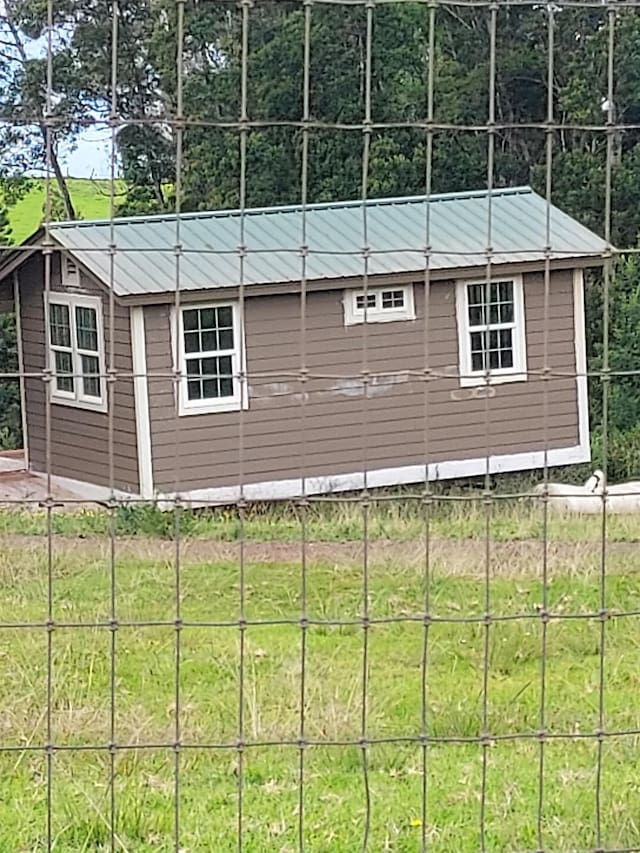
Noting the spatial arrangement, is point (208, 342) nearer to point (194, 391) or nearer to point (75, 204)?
point (194, 391)

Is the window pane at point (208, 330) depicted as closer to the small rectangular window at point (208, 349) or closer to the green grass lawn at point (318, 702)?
the small rectangular window at point (208, 349)

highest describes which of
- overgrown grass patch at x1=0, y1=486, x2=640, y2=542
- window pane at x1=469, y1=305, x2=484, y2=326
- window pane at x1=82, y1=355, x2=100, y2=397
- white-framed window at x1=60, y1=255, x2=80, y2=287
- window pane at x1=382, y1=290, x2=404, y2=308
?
white-framed window at x1=60, y1=255, x2=80, y2=287

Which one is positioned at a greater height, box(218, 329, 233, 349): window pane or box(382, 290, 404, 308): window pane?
box(382, 290, 404, 308): window pane

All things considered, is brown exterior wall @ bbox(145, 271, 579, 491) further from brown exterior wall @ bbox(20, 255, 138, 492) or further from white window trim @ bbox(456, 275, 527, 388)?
brown exterior wall @ bbox(20, 255, 138, 492)

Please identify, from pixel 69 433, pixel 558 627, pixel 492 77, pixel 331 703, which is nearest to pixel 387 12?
pixel 69 433

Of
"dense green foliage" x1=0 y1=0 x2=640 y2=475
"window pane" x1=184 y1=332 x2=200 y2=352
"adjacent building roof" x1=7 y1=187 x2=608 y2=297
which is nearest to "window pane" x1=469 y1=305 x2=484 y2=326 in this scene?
"adjacent building roof" x1=7 y1=187 x2=608 y2=297

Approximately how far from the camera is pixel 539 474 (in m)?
12.0

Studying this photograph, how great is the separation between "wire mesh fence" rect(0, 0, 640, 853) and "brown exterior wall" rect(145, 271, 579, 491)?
3 cm

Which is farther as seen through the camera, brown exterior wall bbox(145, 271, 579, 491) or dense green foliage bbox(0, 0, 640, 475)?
brown exterior wall bbox(145, 271, 579, 491)

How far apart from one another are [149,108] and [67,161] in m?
1.45

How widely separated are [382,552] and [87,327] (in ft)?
6.54

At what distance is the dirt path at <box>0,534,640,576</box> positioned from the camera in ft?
20.0

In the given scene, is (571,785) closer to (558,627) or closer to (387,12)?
(558,627)

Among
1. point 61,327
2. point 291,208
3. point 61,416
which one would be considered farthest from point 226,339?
point 61,327
